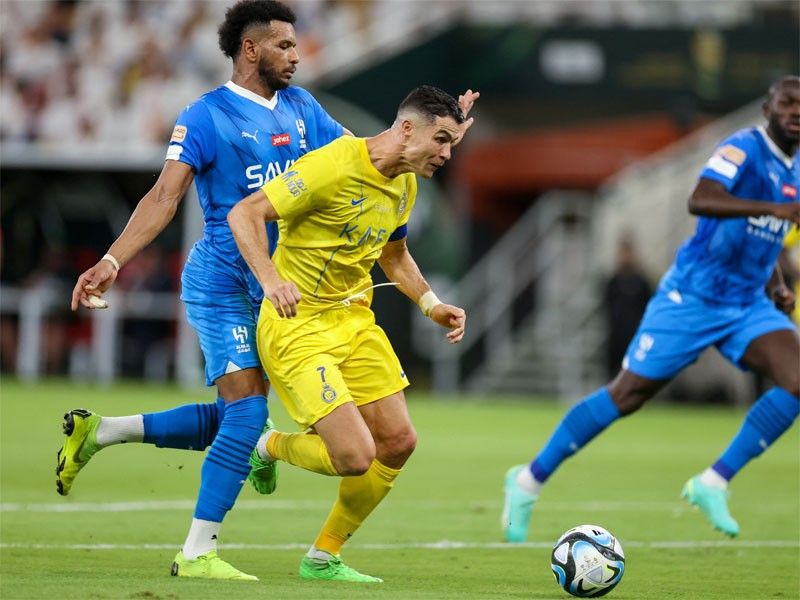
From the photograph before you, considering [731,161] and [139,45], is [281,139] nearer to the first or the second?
[731,161]

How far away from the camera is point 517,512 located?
30.4 ft

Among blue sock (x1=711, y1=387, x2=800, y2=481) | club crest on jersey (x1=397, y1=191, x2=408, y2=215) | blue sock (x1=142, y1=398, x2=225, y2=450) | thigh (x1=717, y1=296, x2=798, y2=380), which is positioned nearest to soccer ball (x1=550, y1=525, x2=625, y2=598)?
club crest on jersey (x1=397, y1=191, x2=408, y2=215)

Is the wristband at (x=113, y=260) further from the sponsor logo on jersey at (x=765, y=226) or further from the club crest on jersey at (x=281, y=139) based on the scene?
the sponsor logo on jersey at (x=765, y=226)

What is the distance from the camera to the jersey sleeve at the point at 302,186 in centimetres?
691

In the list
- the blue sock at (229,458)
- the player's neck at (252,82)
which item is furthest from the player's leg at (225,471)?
the player's neck at (252,82)

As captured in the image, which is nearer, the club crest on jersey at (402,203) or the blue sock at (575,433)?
the club crest on jersey at (402,203)

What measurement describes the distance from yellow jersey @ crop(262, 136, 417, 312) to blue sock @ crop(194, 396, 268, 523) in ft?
1.84

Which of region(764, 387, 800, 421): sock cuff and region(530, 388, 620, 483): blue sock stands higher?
region(764, 387, 800, 421): sock cuff

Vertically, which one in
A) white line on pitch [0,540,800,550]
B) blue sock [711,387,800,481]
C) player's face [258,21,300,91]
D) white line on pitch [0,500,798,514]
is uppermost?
player's face [258,21,300,91]

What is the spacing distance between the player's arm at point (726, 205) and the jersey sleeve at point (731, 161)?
6cm

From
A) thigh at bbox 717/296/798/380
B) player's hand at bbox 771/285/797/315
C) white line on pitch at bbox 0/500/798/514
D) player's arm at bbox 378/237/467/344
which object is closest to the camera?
player's arm at bbox 378/237/467/344

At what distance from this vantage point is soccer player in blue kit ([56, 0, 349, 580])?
7113mm

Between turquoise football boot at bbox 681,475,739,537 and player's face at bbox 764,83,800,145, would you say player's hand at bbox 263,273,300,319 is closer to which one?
turquoise football boot at bbox 681,475,739,537

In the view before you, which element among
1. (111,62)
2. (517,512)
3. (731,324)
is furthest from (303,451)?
(111,62)
